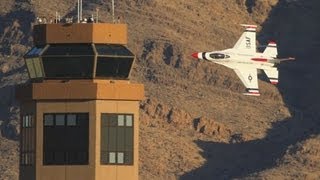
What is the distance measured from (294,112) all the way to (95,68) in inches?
4976

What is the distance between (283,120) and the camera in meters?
179

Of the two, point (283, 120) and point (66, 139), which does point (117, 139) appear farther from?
point (283, 120)

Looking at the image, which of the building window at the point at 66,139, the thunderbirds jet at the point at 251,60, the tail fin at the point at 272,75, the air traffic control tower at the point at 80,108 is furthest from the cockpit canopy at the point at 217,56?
the building window at the point at 66,139

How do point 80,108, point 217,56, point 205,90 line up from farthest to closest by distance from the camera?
point 205,90 → point 217,56 → point 80,108

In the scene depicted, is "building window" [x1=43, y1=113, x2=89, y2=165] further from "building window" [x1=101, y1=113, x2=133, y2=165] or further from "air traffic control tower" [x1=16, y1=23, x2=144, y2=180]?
"building window" [x1=101, y1=113, x2=133, y2=165]

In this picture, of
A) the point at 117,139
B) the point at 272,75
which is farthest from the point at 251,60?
the point at 117,139

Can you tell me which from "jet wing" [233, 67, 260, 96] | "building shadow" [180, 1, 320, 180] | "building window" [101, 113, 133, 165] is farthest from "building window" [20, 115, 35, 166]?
"building shadow" [180, 1, 320, 180]

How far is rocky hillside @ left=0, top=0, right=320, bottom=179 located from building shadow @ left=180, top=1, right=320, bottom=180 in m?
0.08

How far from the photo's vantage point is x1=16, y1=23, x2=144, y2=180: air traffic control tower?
5391cm

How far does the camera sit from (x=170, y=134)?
6703 inches

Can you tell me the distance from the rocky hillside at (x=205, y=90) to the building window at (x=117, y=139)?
10341cm

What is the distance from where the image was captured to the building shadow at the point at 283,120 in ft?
549

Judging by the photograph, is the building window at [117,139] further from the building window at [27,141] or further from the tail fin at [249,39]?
the tail fin at [249,39]

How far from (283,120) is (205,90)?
618 centimetres
